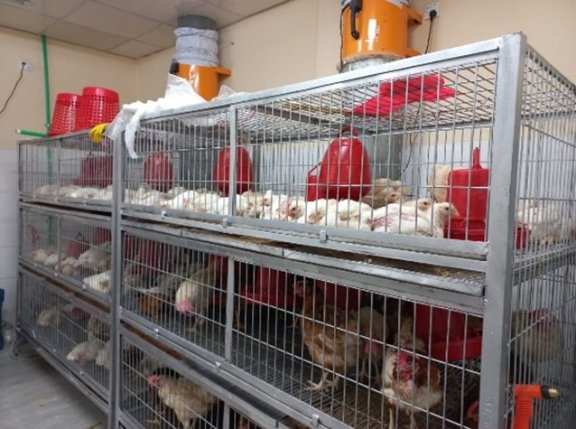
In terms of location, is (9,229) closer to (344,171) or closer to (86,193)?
(86,193)

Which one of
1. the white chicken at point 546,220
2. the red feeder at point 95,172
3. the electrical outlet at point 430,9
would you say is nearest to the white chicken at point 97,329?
the red feeder at point 95,172

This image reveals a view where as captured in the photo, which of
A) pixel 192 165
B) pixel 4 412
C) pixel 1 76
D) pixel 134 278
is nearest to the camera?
pixel 192 165

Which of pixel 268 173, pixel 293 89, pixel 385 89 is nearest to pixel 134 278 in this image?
pixel 268 173

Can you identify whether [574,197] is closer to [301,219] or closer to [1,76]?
[301,219]

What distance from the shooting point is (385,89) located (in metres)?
A: 1.11

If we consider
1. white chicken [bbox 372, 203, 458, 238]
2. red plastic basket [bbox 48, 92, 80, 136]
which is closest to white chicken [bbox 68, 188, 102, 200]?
red plastic basket [bbox 48, 92, 80, 136]

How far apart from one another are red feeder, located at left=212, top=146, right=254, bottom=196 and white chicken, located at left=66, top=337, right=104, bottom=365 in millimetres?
1467

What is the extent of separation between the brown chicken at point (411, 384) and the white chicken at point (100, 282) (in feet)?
5.42

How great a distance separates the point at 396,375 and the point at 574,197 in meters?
0.80

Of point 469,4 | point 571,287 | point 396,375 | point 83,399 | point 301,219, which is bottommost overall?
point 83,399

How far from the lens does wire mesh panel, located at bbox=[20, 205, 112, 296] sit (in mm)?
2291

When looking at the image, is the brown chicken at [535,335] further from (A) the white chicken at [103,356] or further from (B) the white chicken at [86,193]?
(B) the white chicken at [86,193]

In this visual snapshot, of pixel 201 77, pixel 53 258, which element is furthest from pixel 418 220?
pixel 53 258

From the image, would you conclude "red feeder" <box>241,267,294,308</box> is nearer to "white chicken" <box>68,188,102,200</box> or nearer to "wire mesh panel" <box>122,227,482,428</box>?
"wire mesh panel" <box>122,227,482,428</box>
